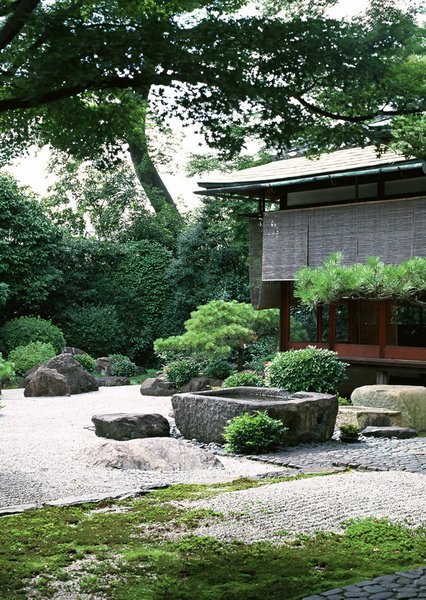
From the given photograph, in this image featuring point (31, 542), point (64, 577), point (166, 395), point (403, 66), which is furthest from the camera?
point (166, 395)

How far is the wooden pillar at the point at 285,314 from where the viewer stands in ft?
63.0

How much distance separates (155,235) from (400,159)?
13.8m

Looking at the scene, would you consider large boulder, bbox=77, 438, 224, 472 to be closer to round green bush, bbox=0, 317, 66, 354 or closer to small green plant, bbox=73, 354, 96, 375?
small green plant, bbox=73, 354, 96, 375

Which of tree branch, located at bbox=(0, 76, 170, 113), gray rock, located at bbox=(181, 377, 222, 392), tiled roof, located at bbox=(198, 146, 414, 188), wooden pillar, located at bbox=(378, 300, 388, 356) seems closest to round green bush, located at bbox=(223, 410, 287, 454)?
wooden pillar, located at bbox=(378, 300, 388, 356)

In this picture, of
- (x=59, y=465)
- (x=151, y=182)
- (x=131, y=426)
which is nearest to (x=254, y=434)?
(x=131, y=426)

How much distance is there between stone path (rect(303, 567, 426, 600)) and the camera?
422 cm

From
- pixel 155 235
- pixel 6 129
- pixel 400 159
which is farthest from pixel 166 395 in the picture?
pixel 6 129

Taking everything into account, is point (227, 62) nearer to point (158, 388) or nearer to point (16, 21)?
point (16, 21)

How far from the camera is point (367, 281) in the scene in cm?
1274

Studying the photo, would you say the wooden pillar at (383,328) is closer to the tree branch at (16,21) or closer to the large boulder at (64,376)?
the large boulder at (64,376)

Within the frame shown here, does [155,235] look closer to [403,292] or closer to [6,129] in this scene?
[403,292]

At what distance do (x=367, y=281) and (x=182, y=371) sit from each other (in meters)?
6.73

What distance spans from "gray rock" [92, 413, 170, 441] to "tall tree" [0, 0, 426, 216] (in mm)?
6193

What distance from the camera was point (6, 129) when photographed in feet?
19.8
